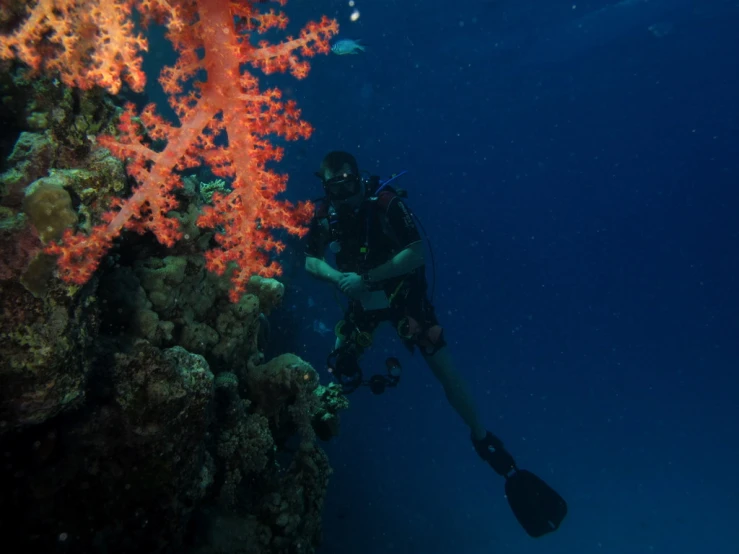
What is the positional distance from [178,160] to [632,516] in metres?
46.6

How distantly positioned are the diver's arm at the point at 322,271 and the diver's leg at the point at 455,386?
2.61 metres

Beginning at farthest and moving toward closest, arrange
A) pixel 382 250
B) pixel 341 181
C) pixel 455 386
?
pixel 455 386, pixel 382 250, pixel 341 181

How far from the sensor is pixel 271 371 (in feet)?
12.7

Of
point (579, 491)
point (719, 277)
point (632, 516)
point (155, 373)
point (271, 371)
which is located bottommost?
point (719, 277)

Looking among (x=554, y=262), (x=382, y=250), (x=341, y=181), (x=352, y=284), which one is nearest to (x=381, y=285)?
(x=382, y=250)

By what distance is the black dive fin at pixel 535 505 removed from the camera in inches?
317

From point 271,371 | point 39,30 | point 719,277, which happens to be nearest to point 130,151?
point 39,30

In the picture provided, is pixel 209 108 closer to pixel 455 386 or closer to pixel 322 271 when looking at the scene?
pixel 322 271

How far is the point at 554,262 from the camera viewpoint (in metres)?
83.8

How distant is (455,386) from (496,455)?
171 cm

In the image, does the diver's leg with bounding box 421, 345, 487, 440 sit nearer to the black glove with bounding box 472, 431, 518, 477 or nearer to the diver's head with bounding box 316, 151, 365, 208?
the black glove with bounding box 472, 431, 518, 477

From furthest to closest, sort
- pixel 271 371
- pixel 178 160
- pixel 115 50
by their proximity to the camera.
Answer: pixel 271 371
pixel 178 160
pixel 115 50

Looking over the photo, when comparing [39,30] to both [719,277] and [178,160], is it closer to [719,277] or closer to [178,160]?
[178,160]

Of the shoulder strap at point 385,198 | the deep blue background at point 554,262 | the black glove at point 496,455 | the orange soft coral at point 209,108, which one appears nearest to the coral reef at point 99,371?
the orange soft coral at point 209,108
